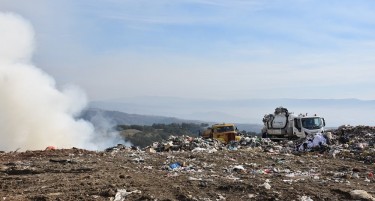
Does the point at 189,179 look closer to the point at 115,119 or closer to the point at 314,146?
the point at 314,146

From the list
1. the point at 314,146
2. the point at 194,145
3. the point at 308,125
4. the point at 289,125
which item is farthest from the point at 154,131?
the point at 314,146

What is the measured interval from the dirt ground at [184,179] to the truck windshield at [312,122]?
34.2 feet

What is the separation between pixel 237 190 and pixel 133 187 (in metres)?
1.88

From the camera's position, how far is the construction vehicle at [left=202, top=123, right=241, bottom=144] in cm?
2591

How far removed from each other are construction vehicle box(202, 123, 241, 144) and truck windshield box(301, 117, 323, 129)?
3.99 m

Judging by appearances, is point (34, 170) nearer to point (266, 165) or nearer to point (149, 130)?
point (266, 165)

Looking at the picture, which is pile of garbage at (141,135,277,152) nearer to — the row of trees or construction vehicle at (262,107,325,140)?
construction vehicle at (262,107,325,140)

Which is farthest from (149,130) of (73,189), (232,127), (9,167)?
(73,189)

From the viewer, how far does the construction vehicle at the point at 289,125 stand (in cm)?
2389

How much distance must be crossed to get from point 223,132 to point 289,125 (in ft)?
12.5

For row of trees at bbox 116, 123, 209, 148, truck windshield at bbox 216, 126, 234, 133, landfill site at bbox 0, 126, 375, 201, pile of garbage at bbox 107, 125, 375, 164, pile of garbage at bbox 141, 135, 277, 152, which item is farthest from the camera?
row of trees at bbox 116, 123, 209, 148

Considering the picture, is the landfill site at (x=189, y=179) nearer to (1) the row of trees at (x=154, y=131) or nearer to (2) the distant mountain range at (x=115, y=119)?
(2) the distant mountain range at (x=115, y=119)

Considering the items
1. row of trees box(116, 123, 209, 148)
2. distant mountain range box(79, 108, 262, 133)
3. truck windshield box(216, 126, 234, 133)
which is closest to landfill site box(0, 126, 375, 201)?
truck windshield box(216, 126, 234, 133)

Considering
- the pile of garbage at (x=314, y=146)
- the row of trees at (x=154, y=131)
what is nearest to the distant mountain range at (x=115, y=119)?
the row of trees at (x=154, y=131)
